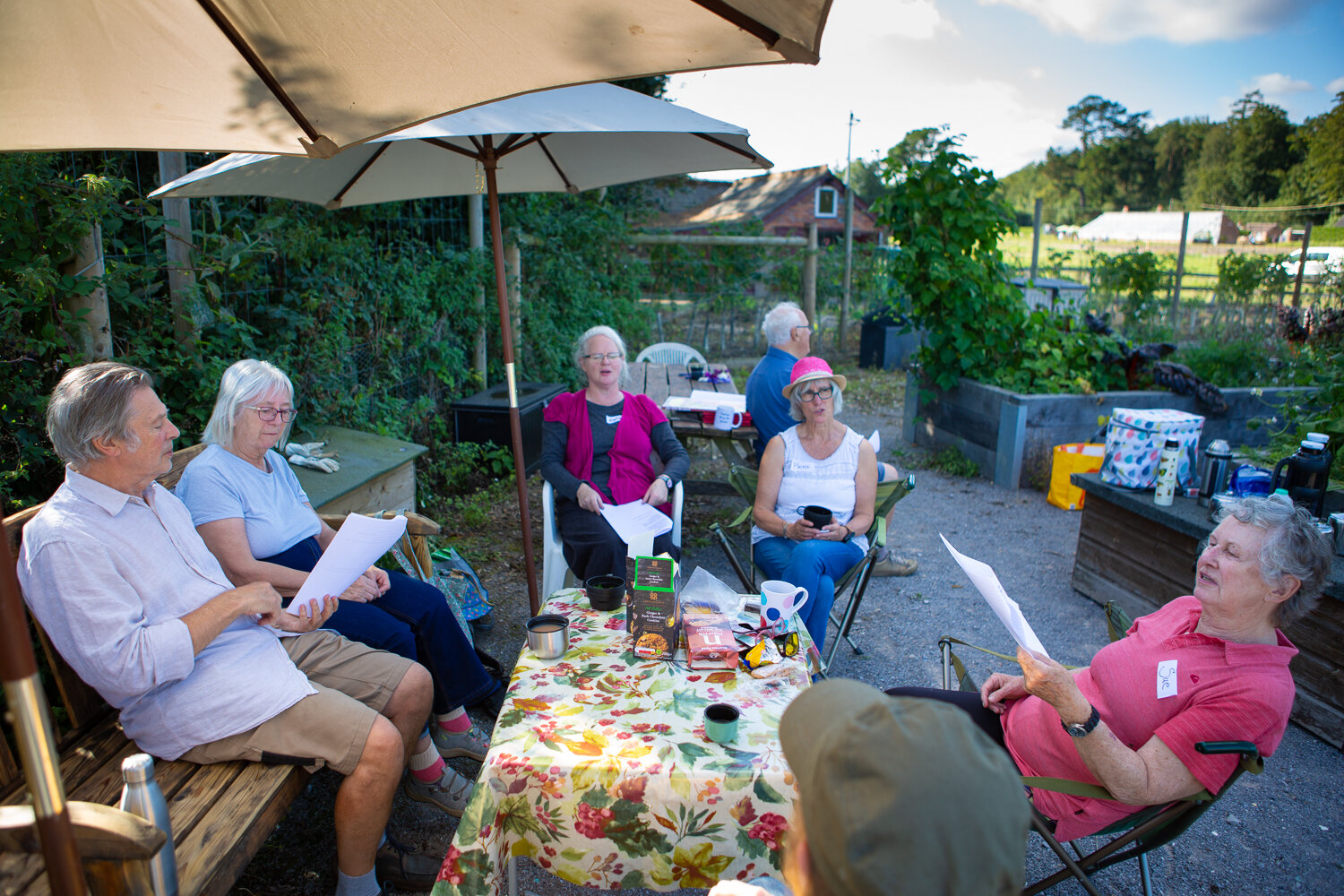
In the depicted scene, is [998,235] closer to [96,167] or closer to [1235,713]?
[1235,713]

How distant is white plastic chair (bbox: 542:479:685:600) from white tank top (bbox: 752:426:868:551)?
1.58ft

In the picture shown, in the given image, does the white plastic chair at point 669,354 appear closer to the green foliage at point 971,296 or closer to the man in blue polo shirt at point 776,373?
the green foliage at point 971,296

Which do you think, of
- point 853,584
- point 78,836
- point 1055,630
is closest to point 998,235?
point 1055,630

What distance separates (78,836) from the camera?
121 cm

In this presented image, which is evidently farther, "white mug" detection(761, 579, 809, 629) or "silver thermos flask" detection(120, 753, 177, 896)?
"white mug" detection(761, 579, 809, 629)

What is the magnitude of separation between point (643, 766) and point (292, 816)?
1438 mm

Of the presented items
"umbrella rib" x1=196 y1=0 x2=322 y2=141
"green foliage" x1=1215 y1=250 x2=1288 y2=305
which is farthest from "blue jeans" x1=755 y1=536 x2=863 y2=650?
"green foliage" x1=1215 y1=250 x2=1288 y2=305

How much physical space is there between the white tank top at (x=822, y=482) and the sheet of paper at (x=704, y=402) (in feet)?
3.57

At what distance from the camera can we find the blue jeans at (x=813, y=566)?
2959 mm

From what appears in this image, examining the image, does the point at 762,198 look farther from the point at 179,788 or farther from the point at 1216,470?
the point at 179,788

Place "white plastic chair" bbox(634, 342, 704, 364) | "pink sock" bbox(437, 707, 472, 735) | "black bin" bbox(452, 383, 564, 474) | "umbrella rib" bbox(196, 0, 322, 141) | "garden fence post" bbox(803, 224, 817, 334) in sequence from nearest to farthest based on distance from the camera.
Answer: "umbrella rib" bbox(196, 0, 322, 141)
"pink sock" bbox(437, 707, 472, 735)
"black bin" bbox(452, 383, 564, 474)
"white plastic chair" bbox(634, 342, 704, 364)
"garden fence post" bbox(803, 224, 817, 334)

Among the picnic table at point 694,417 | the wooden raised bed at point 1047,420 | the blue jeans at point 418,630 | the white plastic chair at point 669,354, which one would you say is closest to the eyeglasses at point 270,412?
the blue jeans at point 418,630

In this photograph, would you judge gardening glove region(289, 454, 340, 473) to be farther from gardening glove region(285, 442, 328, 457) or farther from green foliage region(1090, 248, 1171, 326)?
green foliage region(1090, 248, 1171, 326)

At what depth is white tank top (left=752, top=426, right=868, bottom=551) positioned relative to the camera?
10.5 ft
